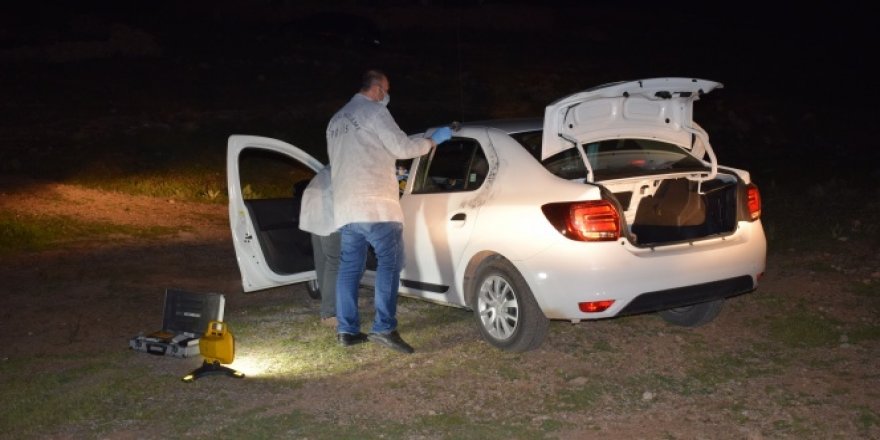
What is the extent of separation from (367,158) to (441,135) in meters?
0.53

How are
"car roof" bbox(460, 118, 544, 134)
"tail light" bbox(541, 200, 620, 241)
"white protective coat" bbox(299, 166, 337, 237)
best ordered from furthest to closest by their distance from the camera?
"white protective coat" bbox(299, 166, 337, 237) → "car roof" bbox(460, 118, 544, 134) → "tail light" bbox(541, 200, 620, 241)

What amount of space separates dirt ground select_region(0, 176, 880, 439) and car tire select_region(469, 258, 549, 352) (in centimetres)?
15

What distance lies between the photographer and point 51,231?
12156 millimetres

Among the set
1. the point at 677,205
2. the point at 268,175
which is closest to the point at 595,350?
the point at 677,205

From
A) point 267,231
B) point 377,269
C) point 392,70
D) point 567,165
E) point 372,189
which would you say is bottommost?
point 377,269

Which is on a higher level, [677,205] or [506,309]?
[677,205]

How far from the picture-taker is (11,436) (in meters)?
5.54

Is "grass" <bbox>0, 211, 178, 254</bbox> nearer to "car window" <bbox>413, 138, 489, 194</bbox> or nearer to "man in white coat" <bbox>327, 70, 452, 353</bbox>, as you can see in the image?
"car window" <bbox>413, 138, 489, 194</bbox>

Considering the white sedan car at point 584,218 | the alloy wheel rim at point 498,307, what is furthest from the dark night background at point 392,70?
the alloy wheel rim at point 498,307

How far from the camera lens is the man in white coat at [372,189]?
6719 millimetres

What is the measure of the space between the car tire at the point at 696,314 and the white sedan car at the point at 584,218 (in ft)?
0.04

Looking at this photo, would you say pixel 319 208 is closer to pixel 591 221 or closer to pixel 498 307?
pixel 498 307

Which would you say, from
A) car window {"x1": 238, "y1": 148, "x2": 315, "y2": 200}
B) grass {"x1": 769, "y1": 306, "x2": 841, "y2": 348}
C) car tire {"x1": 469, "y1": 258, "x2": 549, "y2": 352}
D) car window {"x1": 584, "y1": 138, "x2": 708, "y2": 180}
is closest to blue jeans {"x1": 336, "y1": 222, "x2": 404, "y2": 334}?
car tire {"x1": 469, "y1": 258, "x2": 549, "y2": 352}

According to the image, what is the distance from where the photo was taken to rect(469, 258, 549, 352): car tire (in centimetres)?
651
